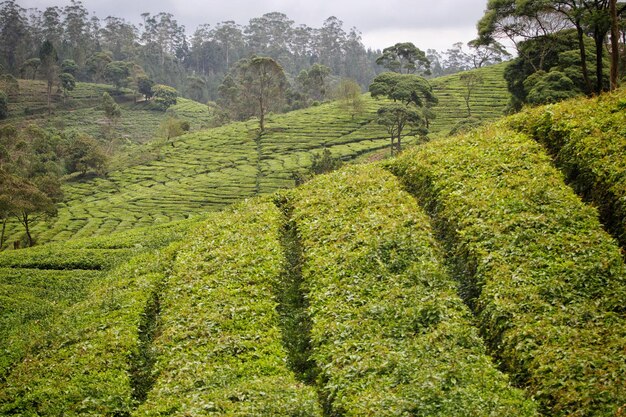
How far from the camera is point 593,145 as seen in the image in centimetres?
1628

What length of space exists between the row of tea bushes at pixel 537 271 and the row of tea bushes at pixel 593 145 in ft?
1.43

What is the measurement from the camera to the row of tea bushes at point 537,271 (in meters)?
10.1

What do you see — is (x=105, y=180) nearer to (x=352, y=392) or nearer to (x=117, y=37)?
(x=352, y=392)

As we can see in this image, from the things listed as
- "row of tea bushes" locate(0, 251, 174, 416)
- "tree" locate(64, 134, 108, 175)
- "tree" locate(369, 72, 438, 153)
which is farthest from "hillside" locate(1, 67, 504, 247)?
"row of tea bushes" locate(0, 251, 174, 416)

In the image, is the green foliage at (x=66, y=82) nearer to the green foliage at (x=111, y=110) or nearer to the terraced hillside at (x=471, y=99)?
the green foliage at (x=111, y=110)

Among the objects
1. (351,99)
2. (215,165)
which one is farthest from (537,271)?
(351,99)

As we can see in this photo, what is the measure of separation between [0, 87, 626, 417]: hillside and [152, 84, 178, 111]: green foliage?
109513 millimetres

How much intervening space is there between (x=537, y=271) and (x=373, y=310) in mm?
4201

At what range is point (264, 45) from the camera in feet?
593

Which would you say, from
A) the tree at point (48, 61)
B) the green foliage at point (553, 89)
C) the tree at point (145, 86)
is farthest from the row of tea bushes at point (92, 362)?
the tree at point (145, 86)

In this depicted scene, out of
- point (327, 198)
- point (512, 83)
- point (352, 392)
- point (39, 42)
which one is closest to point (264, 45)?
point (39, 42)

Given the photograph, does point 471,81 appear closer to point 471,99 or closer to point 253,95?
point 471,99

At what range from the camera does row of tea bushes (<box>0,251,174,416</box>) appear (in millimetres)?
12461

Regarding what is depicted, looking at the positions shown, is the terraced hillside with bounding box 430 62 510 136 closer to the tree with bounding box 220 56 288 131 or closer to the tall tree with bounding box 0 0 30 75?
the tree with bounding box 220 56 288 131
